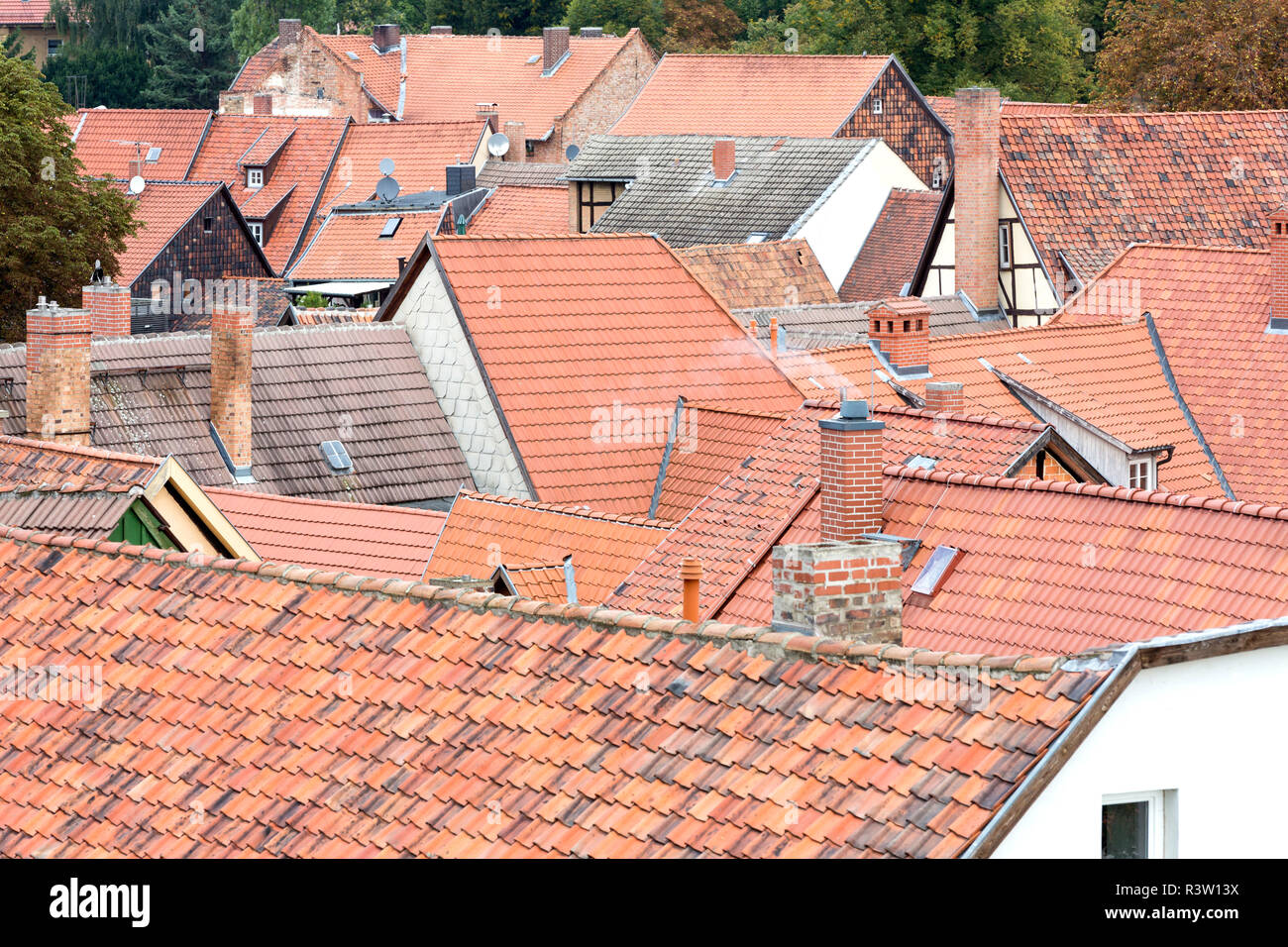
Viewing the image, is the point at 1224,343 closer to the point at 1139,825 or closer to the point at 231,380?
Answer: the point at 231,380

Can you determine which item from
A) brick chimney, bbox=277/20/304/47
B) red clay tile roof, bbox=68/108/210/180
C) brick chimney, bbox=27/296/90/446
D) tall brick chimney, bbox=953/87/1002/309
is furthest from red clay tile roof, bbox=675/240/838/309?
brick chimney, bbox=277/20/304/47

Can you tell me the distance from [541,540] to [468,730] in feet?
41.4

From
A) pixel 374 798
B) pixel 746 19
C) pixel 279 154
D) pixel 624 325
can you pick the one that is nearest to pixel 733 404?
pixel 624 325

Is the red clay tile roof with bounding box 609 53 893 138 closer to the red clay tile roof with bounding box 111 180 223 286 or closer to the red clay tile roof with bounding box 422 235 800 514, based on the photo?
the red clay tile roof with bounding box 111 180 223 286

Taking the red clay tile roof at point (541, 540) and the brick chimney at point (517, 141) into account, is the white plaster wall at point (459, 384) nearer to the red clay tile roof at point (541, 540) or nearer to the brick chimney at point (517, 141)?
the red clay tile roof at point (541, 540)

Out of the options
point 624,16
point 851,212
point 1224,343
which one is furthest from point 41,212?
point 624,16

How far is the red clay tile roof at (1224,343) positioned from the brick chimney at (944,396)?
9.92 ft

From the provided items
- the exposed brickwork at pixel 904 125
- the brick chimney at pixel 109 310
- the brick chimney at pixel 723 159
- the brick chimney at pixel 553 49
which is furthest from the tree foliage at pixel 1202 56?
the brick chimney at pixel 553 49

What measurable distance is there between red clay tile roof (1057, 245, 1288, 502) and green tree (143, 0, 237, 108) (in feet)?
224

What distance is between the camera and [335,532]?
22234 millimetres
